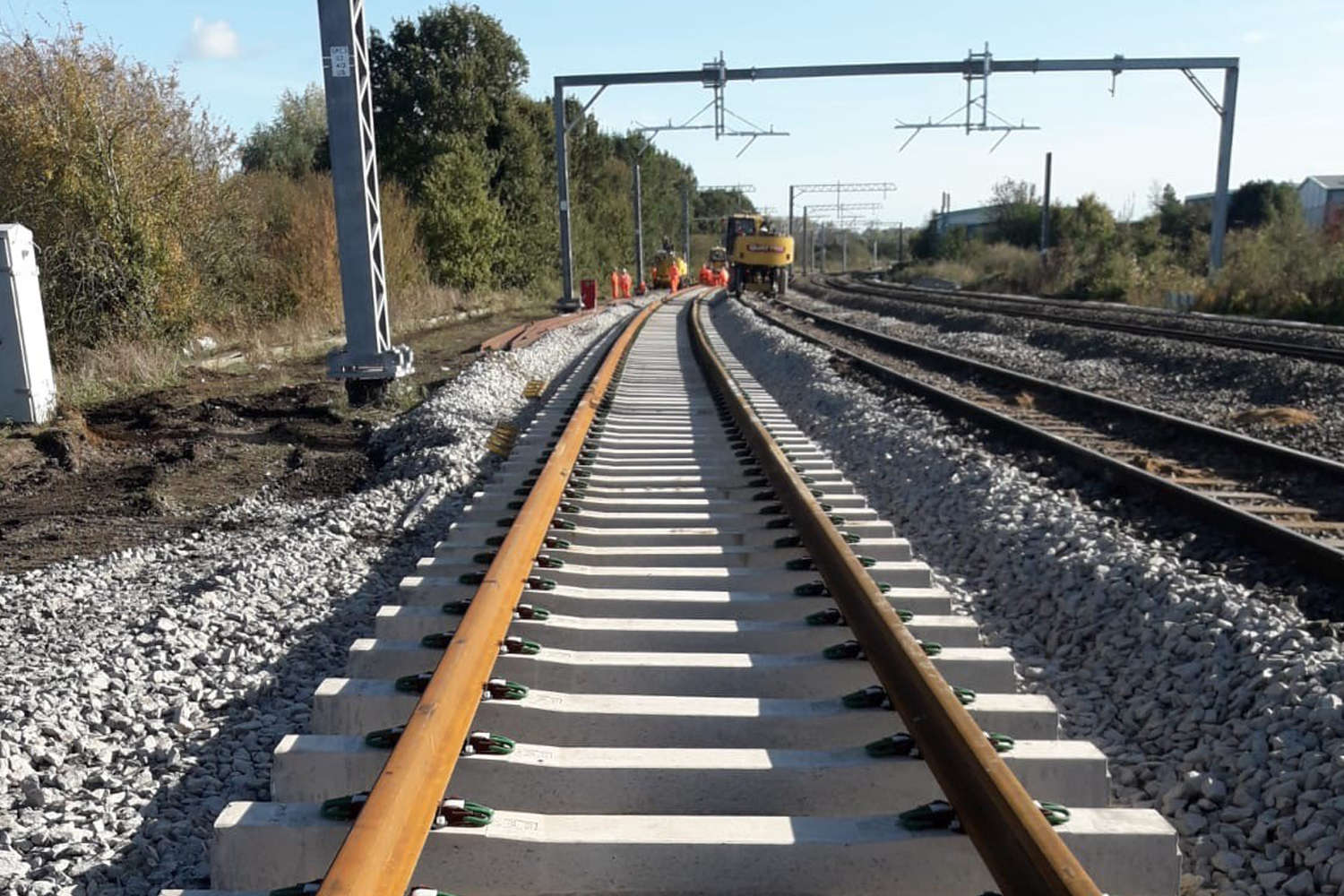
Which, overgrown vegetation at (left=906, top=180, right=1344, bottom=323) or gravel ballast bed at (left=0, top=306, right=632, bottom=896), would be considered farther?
overgrown vegetation at (left=906, top=180, right=1344, bottom=323)

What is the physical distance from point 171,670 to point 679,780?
2132 mm

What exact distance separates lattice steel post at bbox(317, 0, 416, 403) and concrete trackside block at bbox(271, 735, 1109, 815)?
26.4 feet

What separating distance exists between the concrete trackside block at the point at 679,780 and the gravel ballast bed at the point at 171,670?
1.36 feet

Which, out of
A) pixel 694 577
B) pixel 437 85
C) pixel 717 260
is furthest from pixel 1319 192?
pixel 694 577

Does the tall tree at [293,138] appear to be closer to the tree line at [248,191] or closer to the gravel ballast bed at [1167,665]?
the tree line at [248,191]

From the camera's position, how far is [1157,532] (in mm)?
5617

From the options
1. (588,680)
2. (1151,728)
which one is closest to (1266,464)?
(1151,728)

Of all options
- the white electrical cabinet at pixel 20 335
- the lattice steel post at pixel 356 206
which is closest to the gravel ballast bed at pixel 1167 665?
the lattice steel post at pixel 356 206

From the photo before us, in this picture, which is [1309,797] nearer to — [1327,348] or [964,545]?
[964,545]

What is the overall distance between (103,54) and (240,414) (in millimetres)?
6371

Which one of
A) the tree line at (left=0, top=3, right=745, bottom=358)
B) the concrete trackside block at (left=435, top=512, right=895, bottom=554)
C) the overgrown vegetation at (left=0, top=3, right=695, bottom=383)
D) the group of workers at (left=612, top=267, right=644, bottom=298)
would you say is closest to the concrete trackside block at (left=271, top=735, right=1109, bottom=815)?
the concrete trackside block at (left=435, top=512, right=895, bottom=554)

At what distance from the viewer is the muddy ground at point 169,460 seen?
249 inches

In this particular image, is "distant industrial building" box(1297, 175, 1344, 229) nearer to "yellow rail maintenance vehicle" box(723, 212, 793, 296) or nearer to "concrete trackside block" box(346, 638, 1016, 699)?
"yellow rail maintenance vehicle" box(723, 212, 793, 296)

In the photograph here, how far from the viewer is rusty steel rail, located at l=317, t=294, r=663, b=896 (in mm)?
1978
